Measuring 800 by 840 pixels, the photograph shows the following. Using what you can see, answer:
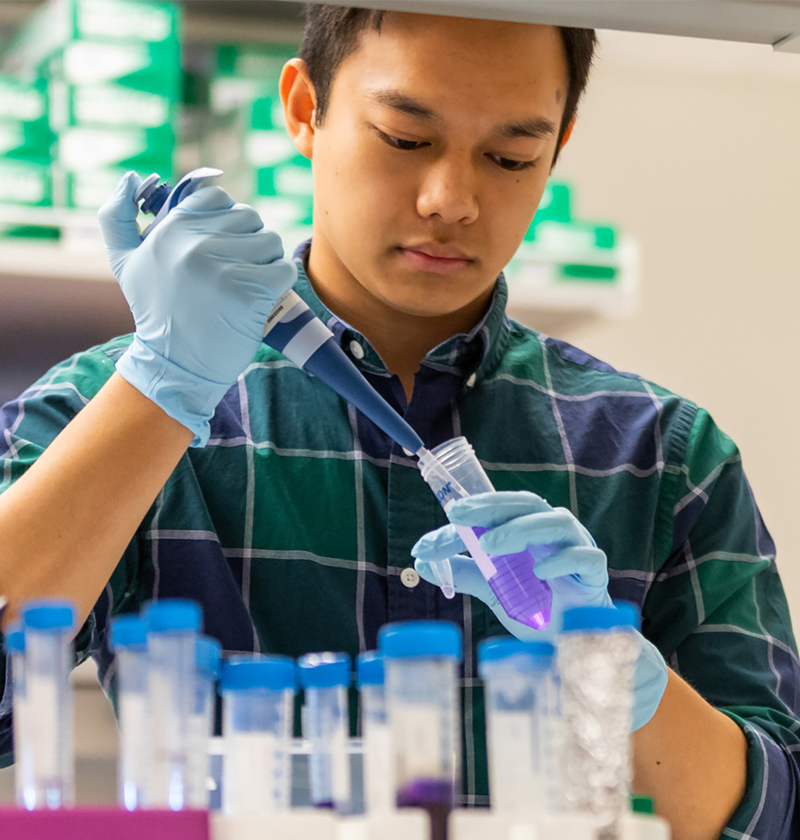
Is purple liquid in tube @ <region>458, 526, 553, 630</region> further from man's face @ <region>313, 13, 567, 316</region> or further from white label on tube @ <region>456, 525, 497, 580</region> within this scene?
man's face @ <region>313, 13, 567, 316</region>

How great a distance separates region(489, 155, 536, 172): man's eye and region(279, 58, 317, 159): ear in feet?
0.80

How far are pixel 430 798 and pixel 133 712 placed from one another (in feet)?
0.56

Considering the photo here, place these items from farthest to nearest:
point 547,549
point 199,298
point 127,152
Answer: point 127,152 < point 199,298 < point 547,549

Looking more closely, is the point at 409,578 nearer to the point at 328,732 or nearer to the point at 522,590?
the point at 522,590

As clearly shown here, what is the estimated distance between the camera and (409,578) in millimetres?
1247

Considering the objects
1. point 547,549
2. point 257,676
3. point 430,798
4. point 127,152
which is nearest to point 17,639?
point 257,676

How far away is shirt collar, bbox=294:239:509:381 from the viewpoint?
134 cm

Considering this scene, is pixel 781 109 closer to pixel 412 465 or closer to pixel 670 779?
pixel 412 465

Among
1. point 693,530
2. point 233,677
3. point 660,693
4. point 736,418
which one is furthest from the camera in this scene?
point 736,418

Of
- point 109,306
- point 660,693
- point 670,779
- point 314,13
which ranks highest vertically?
point 314,13

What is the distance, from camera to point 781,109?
2.70m

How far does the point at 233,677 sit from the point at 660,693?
1.57 ft

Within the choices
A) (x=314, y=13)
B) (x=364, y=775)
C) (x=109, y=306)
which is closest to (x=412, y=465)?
(x=314, y=13)

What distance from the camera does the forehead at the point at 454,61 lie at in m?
1.19
